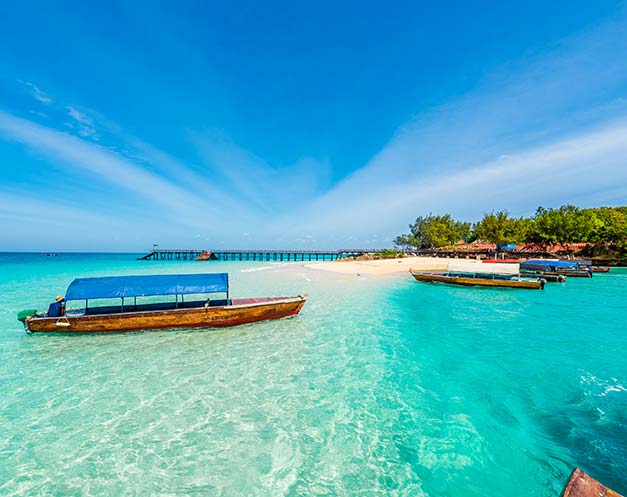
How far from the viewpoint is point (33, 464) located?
21.2 feet

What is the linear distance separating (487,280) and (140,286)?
35144mm

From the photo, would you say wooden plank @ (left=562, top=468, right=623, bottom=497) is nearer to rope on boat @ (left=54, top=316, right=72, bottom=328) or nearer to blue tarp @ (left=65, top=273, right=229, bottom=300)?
blue tarp @ (left=65, top=273, right=229, bottom=300)

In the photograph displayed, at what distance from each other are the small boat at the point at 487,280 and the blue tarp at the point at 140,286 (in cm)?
2940

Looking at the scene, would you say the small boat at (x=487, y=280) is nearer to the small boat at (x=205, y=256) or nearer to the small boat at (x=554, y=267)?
the small boat at (x=554, y=267)

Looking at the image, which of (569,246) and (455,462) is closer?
(455,462)

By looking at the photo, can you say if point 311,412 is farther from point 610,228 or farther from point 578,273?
point 610,228

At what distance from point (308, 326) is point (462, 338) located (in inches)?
333

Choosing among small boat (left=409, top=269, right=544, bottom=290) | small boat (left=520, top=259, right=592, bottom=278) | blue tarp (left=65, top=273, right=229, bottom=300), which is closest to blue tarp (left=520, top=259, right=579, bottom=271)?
small boat (left=520, top=259, right=592, bottom=278)

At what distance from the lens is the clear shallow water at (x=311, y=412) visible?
6078 mm

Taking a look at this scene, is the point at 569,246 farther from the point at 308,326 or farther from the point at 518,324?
the point at 308,326

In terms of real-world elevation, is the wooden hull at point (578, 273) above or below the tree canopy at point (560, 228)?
below

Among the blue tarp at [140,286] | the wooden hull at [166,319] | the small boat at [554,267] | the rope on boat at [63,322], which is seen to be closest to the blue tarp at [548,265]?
the small boat at [554,267]

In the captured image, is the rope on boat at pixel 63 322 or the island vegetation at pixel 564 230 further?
the island vegetation at pixel 564 230

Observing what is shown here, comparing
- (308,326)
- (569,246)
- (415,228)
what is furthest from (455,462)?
(415,228)
